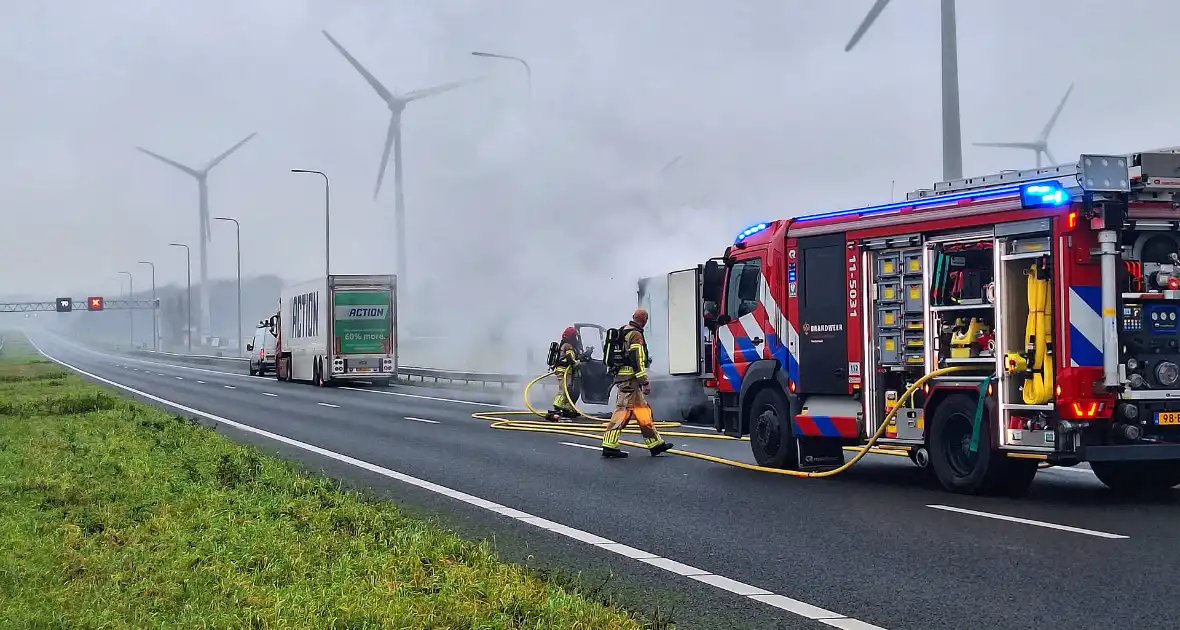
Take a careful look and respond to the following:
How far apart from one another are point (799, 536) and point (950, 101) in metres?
16.3

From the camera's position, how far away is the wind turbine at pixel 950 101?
23.2 meters

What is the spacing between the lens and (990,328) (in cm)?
1121

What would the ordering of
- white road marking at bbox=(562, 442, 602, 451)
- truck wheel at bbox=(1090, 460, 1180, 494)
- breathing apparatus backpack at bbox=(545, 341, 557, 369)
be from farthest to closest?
1. breathing apparatus backpack at bbox=(545, 341, 557, 369)
2. white road marking at bbox=(562, 442, 602, 451)
3. truck wheel at bbox=(1090, 460, 1180, 494)

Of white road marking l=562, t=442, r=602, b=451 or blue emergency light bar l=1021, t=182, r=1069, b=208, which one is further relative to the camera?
white road marking l=562, t=442, r=602, b=451

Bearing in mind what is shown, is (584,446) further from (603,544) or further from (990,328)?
(603,544)

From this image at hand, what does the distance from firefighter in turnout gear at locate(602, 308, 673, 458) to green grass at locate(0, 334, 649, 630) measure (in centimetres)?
401

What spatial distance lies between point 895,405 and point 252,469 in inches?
250

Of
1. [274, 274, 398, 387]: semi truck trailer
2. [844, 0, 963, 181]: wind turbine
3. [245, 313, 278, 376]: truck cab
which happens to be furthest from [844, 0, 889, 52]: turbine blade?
[245, 313, 278, 376]: truck cab

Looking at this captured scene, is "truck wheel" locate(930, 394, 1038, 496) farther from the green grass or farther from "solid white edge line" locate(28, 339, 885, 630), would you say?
the green grass

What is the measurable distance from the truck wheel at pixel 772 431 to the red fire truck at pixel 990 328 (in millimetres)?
22

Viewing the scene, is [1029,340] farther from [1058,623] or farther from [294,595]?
[294,595]

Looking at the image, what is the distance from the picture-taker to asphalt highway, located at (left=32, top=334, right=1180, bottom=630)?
268 inches

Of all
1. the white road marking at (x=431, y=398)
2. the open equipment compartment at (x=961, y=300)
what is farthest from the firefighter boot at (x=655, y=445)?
the white road marking at (x=431, y=398)

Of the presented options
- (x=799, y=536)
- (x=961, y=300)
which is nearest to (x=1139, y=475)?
(x=961, y=300)
